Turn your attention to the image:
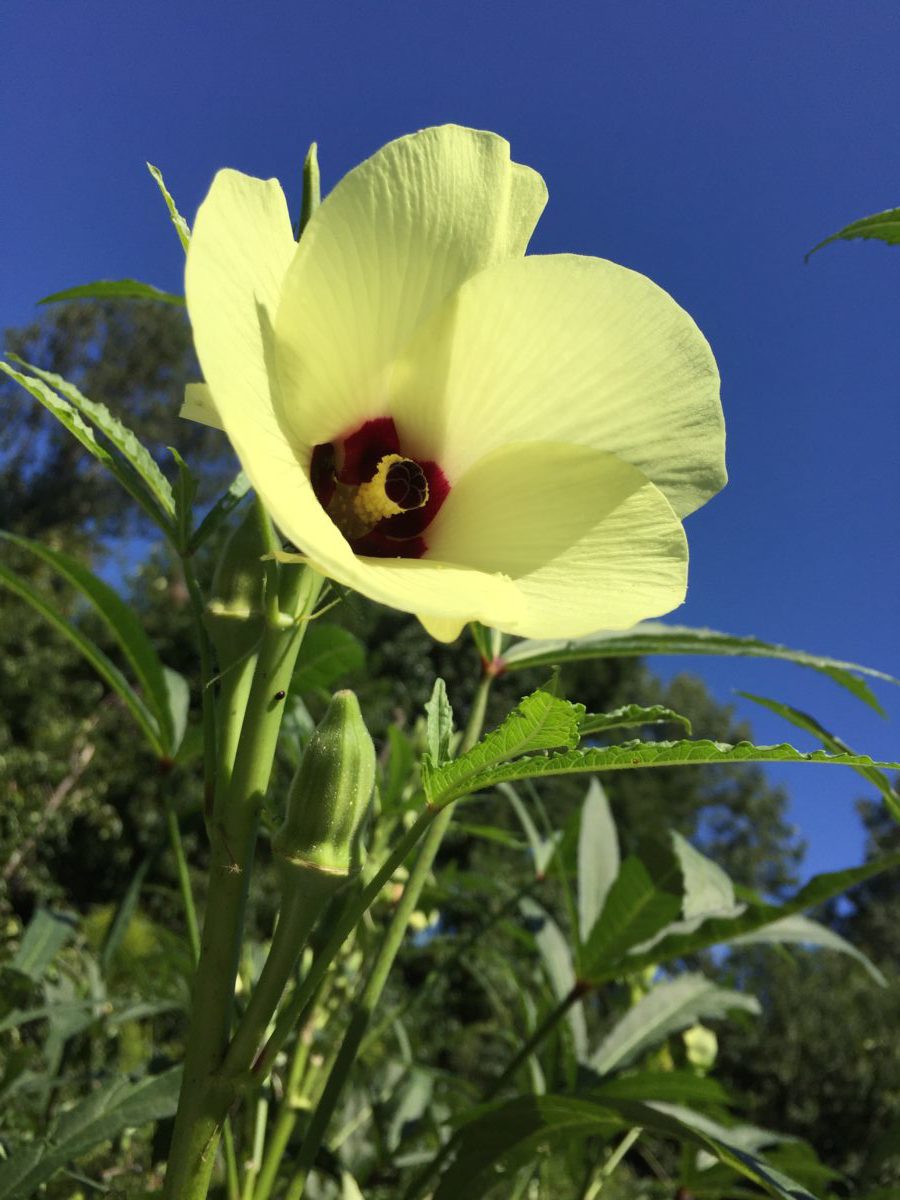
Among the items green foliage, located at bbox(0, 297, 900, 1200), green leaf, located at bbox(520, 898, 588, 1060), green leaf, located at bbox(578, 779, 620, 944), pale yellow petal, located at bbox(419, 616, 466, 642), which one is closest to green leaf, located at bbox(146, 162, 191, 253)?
green foliage, located at bbox(0, 297, 900, 1200)

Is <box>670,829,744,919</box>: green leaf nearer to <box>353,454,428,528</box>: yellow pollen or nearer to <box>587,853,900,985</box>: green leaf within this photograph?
<box>587,853,900,985</box>: green leaf

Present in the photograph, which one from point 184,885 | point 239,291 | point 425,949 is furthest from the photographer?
point 425,949

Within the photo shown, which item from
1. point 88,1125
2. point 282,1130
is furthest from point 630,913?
point 88,1125

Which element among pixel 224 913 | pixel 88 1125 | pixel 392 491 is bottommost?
pixel 88 1125

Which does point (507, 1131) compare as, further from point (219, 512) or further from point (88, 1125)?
point (219, 512)

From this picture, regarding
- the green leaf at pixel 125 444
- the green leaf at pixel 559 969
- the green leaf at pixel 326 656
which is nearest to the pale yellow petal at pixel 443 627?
the green leaf at pixel 125 444

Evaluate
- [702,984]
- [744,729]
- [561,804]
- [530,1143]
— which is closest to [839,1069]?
[561,804]
